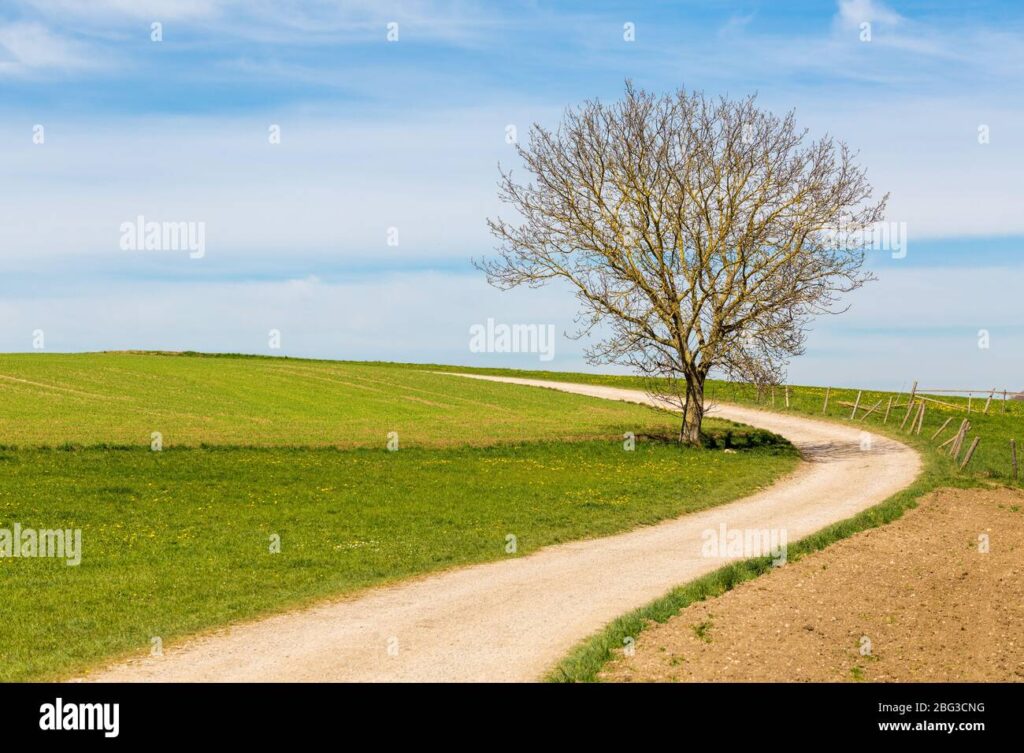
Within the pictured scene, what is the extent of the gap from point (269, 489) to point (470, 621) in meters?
17.1

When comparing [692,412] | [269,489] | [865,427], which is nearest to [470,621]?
[269,489]

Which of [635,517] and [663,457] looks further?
[663,457]

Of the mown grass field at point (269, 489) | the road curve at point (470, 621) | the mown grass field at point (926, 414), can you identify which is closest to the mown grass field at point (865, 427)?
the mown grass field at point (926, 414)

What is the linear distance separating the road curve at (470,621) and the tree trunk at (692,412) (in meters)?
17.9

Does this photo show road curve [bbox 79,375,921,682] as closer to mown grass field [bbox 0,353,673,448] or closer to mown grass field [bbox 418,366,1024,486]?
mown grass field [bbox 418,366,1024,486]

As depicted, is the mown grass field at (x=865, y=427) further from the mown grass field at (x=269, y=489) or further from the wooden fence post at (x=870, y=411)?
the mown grass field at (x=269, y=489)

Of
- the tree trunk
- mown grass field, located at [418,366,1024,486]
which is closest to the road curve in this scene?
the tree trunk

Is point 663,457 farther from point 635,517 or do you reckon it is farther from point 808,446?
point 635,517

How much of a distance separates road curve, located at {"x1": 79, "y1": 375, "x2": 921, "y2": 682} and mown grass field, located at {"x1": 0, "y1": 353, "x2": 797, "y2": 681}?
95cm

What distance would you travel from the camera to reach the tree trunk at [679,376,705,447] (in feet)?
158

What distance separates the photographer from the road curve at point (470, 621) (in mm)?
14328
